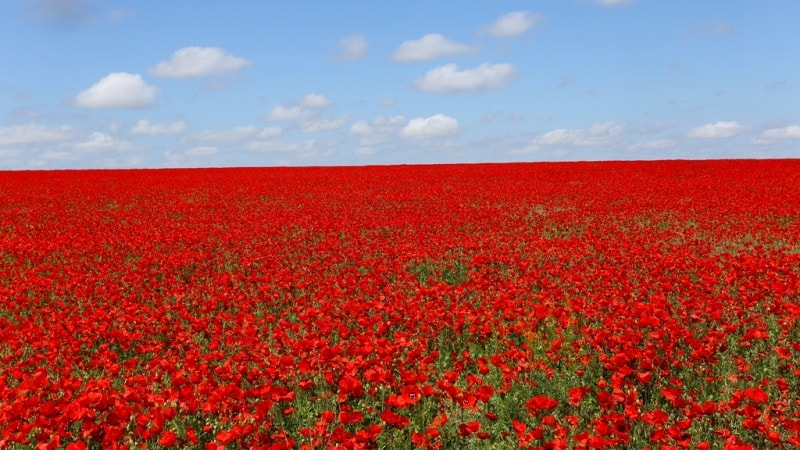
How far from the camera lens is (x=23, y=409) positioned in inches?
169

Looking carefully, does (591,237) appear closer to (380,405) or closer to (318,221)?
(318,221)

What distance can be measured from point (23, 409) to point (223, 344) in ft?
9.88

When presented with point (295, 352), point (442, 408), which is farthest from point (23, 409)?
point (442, 408)

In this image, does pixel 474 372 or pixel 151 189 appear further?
pixel 151 189

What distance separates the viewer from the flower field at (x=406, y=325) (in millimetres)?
4539

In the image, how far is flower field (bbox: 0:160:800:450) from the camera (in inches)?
179

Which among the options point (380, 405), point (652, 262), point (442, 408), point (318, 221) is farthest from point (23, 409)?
point (318, 221)

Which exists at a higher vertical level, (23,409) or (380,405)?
(23,409)

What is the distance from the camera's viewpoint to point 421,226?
1647 cm

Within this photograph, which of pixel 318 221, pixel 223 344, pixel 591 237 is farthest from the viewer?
pixel 318 221

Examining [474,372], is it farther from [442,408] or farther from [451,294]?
[451,294]

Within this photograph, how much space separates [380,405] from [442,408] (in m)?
0.65

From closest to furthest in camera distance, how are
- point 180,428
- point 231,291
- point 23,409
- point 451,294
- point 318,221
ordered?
point 23,409, point 180,428, point 451,294, point 231,291, point 318,221

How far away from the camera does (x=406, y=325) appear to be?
23.2 feet
